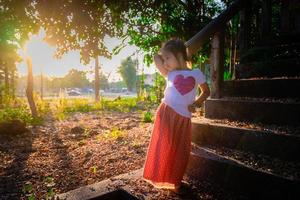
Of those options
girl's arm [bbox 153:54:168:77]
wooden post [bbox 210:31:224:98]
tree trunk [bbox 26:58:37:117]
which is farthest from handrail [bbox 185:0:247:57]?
tree trunk [bbox 26:58:37:117]

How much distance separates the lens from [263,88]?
362 centimetres

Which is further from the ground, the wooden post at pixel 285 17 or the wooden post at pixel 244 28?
the wooden post at pixel 285 17

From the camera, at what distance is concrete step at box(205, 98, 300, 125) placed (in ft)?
9.75

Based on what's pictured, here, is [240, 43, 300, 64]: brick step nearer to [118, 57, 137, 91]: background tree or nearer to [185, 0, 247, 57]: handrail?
[185, 0, 247, 57]: handrail

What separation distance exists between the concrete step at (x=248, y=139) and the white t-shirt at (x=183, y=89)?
0.70 meters

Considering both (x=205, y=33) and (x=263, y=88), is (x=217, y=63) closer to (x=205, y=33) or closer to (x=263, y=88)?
(x=205, y=33)

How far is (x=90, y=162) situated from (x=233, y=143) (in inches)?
80.5

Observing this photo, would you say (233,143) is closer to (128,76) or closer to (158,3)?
(158,3)

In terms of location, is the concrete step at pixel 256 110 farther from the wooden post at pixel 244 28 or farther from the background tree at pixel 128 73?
the background tree at pixel 128 73

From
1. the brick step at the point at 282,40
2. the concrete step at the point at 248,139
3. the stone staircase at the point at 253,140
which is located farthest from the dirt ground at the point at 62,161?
the brick step at the point at 282,40

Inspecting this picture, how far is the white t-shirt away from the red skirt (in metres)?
0.06

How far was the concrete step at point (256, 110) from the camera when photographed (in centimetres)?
297

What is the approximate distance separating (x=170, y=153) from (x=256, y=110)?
4.30 ft

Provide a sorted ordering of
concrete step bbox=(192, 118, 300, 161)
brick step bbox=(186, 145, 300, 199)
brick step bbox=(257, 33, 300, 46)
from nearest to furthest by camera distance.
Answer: brick step bbox=(186, 145, 300, 199), concrete step bbox=(192, 118, 300, 161), brick step bbox=(257, 33, 300, 46)
